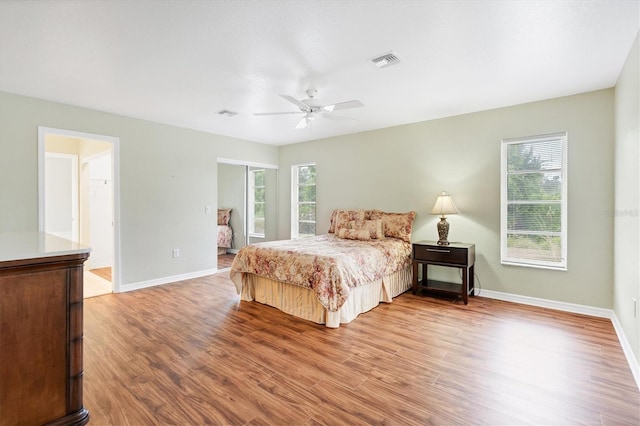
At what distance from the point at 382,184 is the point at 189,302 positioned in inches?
133

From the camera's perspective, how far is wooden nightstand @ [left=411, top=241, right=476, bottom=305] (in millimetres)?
3842

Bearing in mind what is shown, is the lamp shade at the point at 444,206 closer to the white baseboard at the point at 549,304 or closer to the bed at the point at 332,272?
the bed at the point at 332,272

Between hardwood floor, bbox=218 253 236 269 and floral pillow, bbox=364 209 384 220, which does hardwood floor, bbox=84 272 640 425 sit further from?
hardwood floor, bbox=218 253 236 269

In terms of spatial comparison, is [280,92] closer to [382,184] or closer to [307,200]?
[382,184]

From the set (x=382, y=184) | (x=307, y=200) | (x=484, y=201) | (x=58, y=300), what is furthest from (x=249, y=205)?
(x=58, y=300)

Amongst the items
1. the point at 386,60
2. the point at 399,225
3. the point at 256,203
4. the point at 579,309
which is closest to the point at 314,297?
the point at 399,225

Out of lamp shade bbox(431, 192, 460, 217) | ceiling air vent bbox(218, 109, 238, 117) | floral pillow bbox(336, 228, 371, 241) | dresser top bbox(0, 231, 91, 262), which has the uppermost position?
ceiling air vent bbox(218, 109, 238, 117)

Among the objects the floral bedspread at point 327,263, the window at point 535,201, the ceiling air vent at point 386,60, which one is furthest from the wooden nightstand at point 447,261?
the ceiling air vent at point 386,60

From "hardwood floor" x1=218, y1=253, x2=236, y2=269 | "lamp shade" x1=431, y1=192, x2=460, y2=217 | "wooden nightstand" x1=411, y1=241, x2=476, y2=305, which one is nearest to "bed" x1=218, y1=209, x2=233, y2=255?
"hardwood floor" x1=218, y1=253, x2=236, y2=269

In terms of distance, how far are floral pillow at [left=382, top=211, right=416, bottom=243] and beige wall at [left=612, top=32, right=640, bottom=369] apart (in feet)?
7.35

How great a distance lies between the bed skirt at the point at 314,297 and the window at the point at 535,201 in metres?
1.55

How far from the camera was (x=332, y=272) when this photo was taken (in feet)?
10.3

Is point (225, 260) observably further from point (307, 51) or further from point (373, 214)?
point (307, 51)

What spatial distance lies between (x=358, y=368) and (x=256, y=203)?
4.71m
